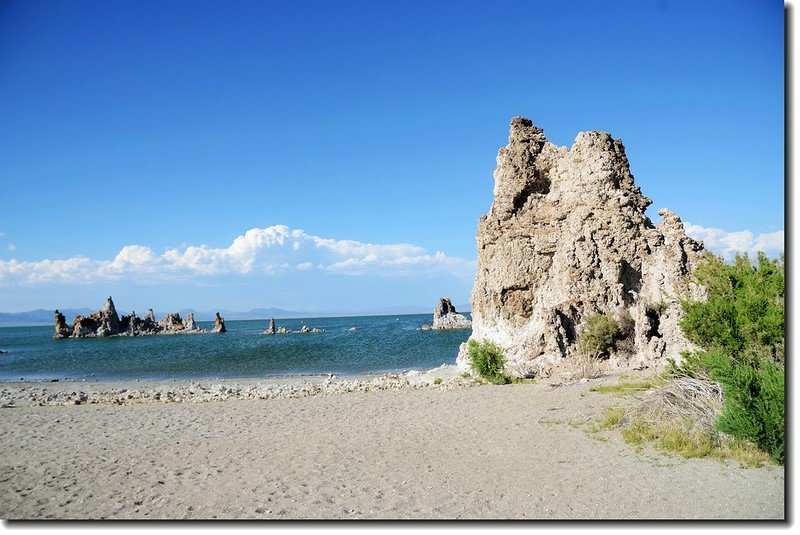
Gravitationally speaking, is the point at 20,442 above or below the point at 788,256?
below

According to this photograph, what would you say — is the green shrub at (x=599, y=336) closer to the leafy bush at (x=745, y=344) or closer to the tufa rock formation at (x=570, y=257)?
the tufa rock formation at (x=570, y=257)

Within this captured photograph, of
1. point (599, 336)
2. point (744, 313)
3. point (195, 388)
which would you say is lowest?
point (195, 388)

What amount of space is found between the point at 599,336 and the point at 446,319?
77349mm

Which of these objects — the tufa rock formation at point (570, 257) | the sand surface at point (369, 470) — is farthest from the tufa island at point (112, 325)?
the sand surface at point (369, 470)

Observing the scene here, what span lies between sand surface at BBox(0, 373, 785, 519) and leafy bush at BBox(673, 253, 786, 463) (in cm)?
68

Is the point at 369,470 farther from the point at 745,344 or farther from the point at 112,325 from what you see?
the point at 112,325

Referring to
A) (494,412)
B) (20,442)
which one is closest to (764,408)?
(494,412)

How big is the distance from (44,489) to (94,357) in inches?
1687

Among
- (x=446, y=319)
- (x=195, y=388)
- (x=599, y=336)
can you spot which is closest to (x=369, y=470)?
(x=599, y=336)

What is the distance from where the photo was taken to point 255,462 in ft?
30.0

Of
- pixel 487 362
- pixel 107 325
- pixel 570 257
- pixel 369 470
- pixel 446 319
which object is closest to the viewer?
pixel 369 470

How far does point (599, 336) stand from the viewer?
19.9 meters

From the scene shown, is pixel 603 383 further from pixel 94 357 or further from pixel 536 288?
pixel 94 357

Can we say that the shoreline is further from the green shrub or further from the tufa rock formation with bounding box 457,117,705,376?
the green shrub
